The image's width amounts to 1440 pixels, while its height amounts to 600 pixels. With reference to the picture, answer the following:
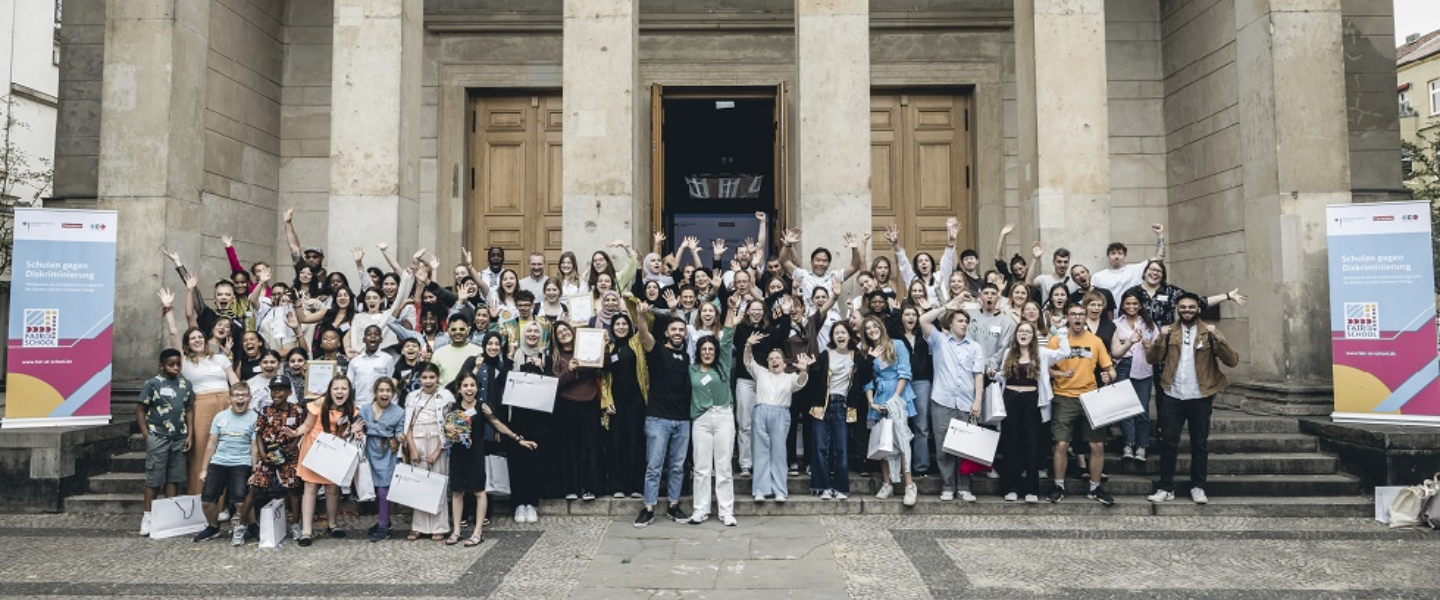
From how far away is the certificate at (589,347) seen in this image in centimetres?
813

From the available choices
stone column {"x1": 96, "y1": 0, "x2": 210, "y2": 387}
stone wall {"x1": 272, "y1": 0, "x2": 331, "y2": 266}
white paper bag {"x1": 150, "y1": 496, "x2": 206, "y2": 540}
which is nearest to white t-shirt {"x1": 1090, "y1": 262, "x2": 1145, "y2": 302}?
white paper bag {"x1": 150, "y1": 496, "x2": 206, "y2": 540}

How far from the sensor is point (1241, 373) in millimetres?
12656

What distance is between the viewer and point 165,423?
813 centimetres

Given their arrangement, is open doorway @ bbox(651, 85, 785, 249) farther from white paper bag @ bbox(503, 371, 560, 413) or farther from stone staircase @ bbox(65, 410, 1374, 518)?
stone staircase @ bbox(65, 410, 1374, 518)

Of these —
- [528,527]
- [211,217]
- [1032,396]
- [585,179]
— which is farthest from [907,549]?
[211,217]

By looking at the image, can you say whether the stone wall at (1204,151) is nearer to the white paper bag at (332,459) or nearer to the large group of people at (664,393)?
the large group of people at (664,393)

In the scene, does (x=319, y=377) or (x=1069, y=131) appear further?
(x=1069, y=131)

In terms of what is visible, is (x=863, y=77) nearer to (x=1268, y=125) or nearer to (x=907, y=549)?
(x=1268, y=125)

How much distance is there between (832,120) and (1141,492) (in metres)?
5.61

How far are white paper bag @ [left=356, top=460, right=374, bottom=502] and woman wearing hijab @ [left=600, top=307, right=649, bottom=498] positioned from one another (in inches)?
87.3

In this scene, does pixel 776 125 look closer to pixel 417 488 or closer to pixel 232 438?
pixel 417 488

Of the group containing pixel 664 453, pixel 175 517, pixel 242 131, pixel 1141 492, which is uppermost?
pixel 242 131

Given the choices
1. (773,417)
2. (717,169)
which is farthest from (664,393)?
(717,169)

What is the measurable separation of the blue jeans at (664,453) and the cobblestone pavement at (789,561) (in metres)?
0.33
